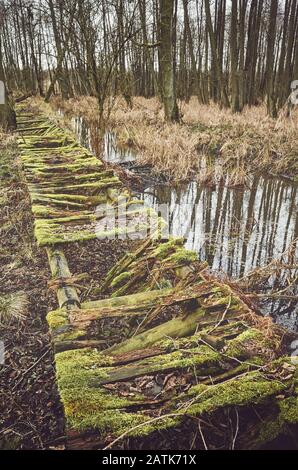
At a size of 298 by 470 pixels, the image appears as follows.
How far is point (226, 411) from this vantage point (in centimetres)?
193

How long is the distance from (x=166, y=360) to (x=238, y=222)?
2.95m

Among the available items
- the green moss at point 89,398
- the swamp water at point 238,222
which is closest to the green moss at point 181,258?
the swamp water at point 238,222

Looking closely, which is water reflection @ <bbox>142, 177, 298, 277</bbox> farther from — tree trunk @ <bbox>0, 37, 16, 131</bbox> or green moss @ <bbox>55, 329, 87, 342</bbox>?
tree trunk @ <bbox>0, 37, 16, 131</bbox>

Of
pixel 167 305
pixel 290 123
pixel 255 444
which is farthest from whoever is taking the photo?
pixel 290 123

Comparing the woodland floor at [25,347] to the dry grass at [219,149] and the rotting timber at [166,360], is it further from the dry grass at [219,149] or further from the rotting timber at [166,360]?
the dry grass at [219,149]

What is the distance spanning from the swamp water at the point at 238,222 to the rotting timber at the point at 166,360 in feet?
1.63

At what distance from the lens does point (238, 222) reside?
15.9 ft

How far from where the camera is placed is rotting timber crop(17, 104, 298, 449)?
6.13 ft

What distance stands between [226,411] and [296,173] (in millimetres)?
5913

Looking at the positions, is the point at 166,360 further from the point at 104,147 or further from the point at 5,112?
the point at 5,112

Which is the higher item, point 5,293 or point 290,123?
point 290,123

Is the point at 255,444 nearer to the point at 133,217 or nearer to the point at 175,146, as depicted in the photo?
the point at 133,217
